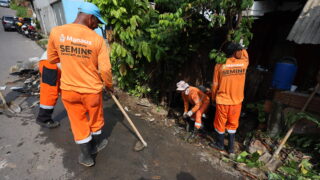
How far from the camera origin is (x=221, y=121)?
2.87 metres

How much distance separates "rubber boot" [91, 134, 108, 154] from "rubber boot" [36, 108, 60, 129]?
111cm

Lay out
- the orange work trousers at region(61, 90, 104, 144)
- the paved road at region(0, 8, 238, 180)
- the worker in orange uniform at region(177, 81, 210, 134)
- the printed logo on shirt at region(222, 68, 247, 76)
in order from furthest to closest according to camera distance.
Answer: the worker in orange uniform at region(177, 81, 210, 134) → the printed logo on shirt at region(222, 68, 247, 76) → the paved road at region(0, 8, 238, 180) → the orange work trousers at region(61, 90, 104, 144)

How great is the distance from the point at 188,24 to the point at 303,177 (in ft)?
10.1

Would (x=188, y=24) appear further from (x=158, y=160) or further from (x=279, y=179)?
(x=279, y=179)

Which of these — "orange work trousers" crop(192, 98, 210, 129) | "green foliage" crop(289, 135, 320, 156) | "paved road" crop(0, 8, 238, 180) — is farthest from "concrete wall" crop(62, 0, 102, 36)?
"green foliage" crop(289, 135, 320, 156)

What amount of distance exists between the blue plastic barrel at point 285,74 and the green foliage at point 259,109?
20.0 inches

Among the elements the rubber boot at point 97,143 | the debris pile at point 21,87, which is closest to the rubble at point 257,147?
the rubber boot at point 97,143

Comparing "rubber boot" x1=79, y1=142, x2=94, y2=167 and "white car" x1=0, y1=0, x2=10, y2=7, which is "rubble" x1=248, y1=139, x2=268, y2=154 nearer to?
"rubber boot" x1=79, y1=142, x2=94, y2=167

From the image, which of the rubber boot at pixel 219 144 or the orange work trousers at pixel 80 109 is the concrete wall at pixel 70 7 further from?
the rubber boot at pixel 219 144

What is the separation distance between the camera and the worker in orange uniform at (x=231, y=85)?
2650 millimetres

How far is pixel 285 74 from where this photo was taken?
307 centimetres

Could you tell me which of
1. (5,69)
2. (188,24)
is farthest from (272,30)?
(5,69)

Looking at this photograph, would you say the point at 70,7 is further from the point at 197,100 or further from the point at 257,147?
the point at 257,147

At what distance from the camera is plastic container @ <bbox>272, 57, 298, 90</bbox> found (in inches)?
120
